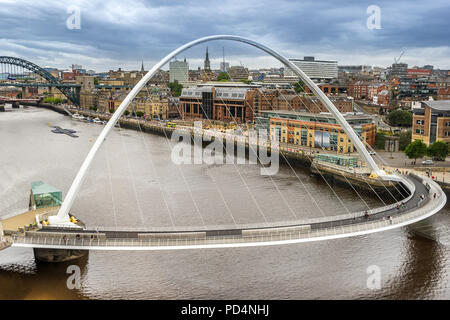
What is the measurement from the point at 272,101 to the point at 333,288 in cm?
3701

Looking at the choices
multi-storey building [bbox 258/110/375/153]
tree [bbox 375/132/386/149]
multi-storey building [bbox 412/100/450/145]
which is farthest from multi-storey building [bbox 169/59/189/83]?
multi-storey building [bbox 412/100/450/145]

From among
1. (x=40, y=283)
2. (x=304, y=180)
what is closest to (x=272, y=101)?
(x=304, y=180)

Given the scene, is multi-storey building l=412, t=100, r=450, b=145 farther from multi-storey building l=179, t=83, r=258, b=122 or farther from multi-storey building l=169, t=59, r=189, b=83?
multi-storey building l=169, t=59, r=189, b=83

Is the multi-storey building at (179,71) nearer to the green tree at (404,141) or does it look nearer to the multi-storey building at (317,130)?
the multi-storey building at (317,130)

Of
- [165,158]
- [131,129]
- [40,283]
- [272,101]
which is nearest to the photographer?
[40,283]

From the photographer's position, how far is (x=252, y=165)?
2947 cm

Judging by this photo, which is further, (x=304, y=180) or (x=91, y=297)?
(x=304, y=180)

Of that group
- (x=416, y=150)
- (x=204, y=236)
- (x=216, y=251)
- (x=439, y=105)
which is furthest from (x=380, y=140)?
(x=204, y=236)

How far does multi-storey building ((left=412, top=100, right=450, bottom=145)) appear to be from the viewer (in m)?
28.5

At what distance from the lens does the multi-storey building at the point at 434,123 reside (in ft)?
93.5

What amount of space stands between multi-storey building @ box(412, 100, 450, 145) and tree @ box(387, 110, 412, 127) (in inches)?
534

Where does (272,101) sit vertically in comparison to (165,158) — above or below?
above
